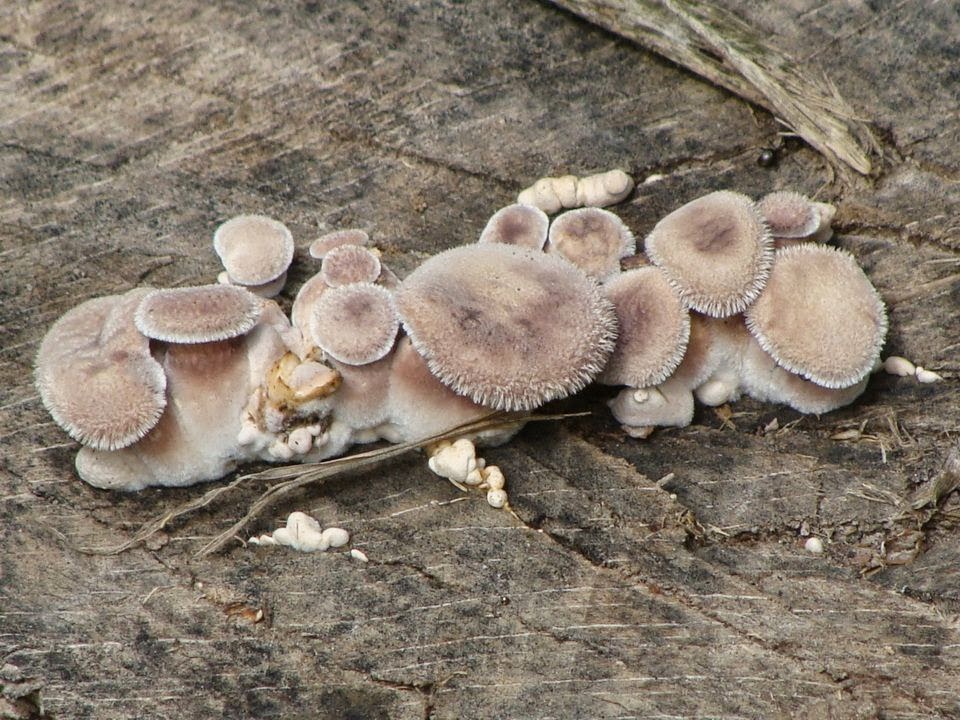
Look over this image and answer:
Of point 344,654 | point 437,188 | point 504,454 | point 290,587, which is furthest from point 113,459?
point 437,188

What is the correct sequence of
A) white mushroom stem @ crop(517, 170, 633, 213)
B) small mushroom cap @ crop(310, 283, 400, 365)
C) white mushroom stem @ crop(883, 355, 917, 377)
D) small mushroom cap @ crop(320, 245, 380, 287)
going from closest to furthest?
small mushroom cap @ crop(310, 283, 400, 365) < small mushroom cap @ crop(320, 245, 380, 287) < white mushroom stem @ crop(883, 355, 917, 377) < white mushroom stem @ crop(517, 170, 633, 213)

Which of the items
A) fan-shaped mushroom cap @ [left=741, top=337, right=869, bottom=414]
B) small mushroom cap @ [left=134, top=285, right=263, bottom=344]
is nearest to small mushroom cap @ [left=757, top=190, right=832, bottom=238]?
fan-shaped mushroom cap @ [left=741, top=337, right=869, bottom=414]

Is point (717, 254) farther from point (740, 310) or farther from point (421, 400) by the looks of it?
point (421, 400)

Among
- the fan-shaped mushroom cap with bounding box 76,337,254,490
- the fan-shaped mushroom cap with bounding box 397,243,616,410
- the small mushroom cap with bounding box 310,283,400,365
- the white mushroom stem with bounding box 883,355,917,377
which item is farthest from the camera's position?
the white mushroom stem with bounding box 883,355,917,377

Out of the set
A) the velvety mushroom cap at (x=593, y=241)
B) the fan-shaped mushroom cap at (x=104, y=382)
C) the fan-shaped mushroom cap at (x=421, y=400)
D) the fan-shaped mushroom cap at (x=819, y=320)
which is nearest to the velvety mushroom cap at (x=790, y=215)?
the fan-shaped mushroom cap at (x=819, y=320)

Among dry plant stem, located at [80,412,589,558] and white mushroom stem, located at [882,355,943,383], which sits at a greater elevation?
white mushroom stem, located at [882,355,943,383]

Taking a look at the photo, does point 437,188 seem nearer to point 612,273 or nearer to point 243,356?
point 612,273

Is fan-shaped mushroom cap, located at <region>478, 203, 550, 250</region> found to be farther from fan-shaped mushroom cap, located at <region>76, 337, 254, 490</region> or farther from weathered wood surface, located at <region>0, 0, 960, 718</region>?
fan-shaped mushroom cap, located at <region>76, 337, 254, 490</region>
